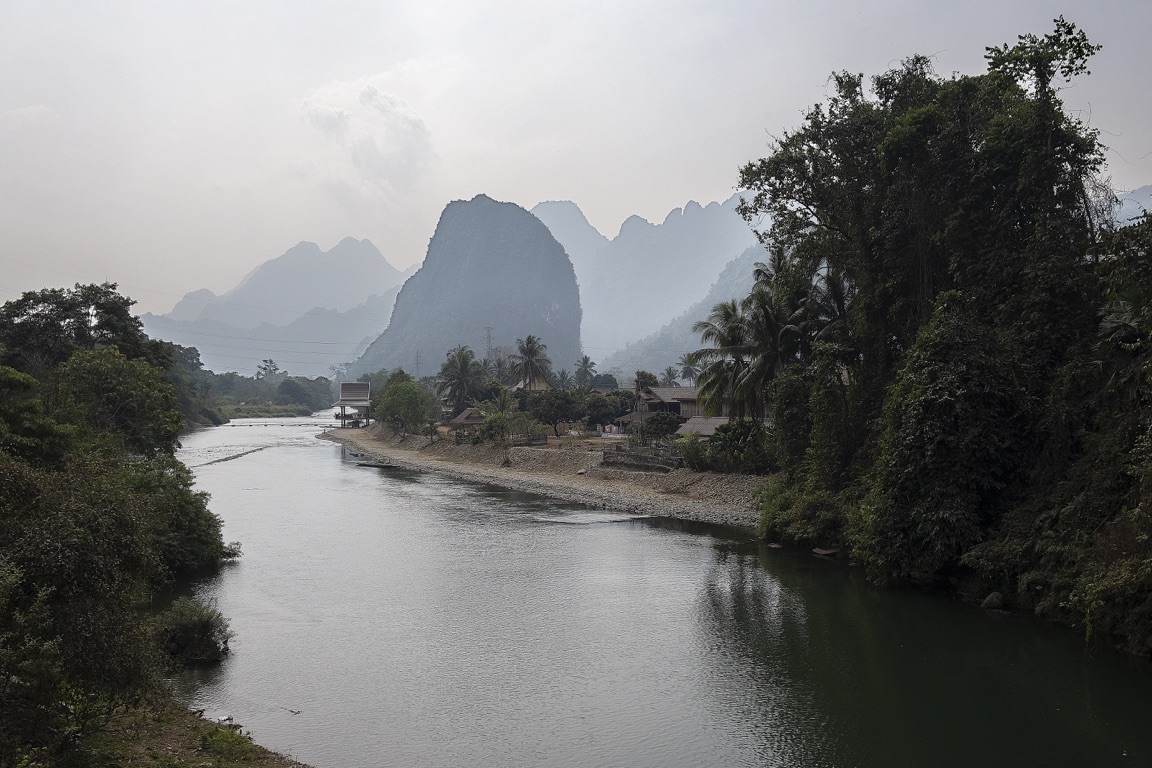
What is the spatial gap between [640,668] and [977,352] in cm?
1152

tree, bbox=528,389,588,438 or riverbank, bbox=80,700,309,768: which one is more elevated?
tree, bbox=528,389,588,438

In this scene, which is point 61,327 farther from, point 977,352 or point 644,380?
point 644,380

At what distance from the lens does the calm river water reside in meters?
12.4

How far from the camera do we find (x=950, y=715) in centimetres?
1355

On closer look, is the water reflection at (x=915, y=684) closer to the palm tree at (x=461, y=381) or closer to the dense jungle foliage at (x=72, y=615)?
the dense jungle foliage at (x=72, y=615)

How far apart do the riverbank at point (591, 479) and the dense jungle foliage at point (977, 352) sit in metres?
6.61

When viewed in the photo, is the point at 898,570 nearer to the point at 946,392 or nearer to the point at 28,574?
the point at 946,392

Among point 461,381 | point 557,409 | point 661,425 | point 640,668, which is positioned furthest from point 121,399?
point 461,381

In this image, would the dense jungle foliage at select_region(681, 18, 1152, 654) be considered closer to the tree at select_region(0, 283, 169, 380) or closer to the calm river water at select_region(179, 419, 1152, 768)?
the calm river water at select_region(179, 419, 1152, 768)

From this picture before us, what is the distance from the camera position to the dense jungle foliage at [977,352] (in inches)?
650

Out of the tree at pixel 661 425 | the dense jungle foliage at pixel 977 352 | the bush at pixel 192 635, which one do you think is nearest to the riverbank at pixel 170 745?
the bush at pixel 192 635

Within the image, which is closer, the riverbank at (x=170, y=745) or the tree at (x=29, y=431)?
the riverbank at (x=170, y=745)

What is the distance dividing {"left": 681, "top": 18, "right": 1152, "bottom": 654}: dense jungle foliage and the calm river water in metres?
1.73

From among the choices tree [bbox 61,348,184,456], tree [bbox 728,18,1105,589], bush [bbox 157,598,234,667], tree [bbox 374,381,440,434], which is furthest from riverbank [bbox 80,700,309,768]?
tree [bbox 374,381,440,434]
